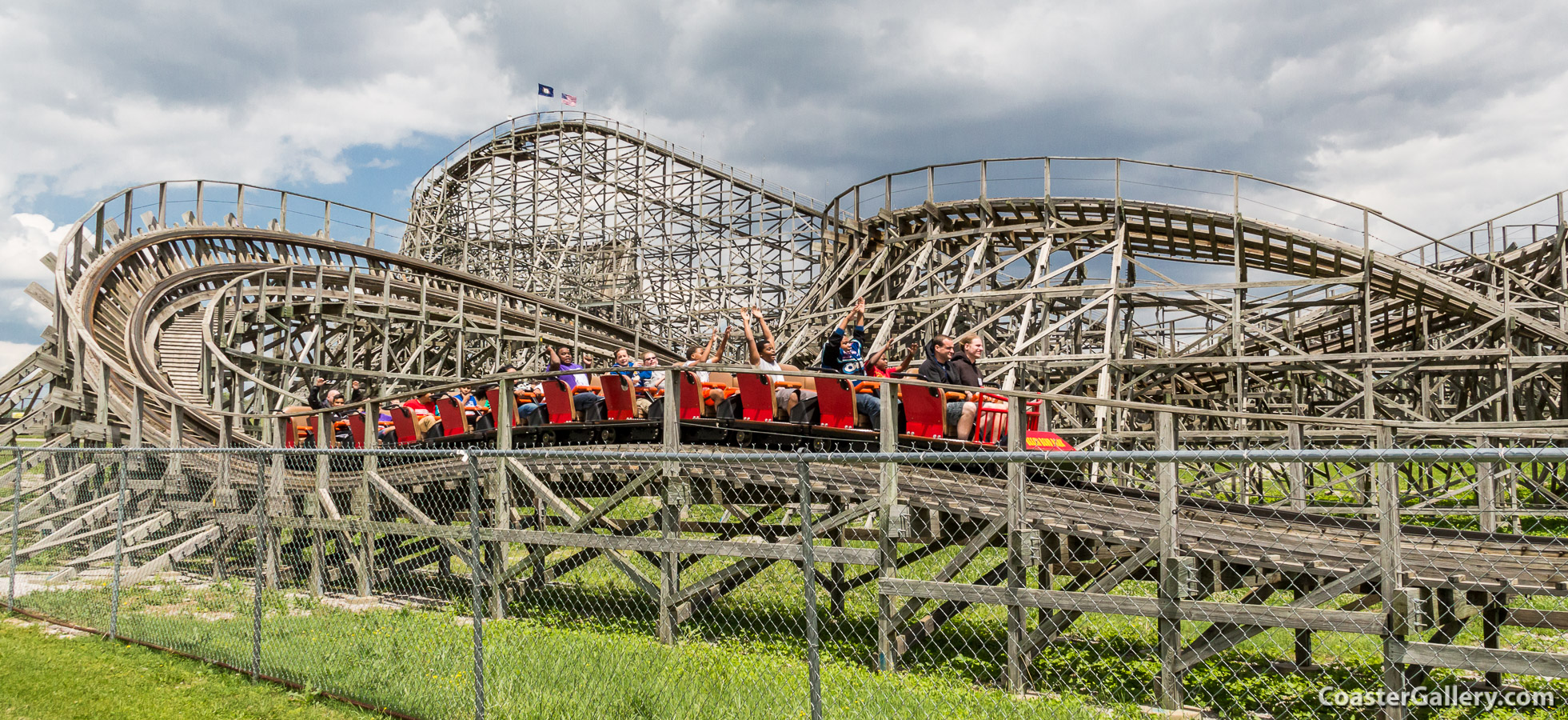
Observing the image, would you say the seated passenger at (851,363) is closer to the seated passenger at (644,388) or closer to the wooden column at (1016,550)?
the wooden column at (1016,550)

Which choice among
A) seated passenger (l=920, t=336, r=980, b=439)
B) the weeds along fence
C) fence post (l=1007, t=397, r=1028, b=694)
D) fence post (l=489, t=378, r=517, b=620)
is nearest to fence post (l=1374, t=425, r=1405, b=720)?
the weeds along fence

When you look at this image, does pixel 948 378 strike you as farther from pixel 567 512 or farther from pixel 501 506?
pixel 501 506

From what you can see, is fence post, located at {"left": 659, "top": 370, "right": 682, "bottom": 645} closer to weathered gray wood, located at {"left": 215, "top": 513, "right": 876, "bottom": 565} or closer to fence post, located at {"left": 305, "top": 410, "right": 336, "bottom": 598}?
weathered gray wood, located at {"left": 215, "top": 513, "right": 876, "bottom": 565}

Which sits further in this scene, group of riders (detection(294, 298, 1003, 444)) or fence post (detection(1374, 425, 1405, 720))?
group of riders (detection(294, 298, 1003, 444))

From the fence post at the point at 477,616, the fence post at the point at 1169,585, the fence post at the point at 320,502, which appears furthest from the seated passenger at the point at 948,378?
the fence post at the point at 320,502

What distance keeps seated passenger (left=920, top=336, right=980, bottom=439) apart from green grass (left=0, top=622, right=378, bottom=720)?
4.75 meters

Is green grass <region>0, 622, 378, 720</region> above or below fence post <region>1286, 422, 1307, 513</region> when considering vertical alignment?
below

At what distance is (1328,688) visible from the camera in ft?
19.3

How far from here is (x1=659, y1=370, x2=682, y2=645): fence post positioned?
7.27m

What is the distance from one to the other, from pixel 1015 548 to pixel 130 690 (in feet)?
18.0

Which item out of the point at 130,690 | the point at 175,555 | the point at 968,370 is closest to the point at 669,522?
the point at 968,370

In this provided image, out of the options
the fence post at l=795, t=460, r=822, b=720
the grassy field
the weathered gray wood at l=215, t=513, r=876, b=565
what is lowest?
the grassy field

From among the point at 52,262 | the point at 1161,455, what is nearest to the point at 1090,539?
the point at 1161,455

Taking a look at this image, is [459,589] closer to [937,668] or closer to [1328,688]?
[937,668]
